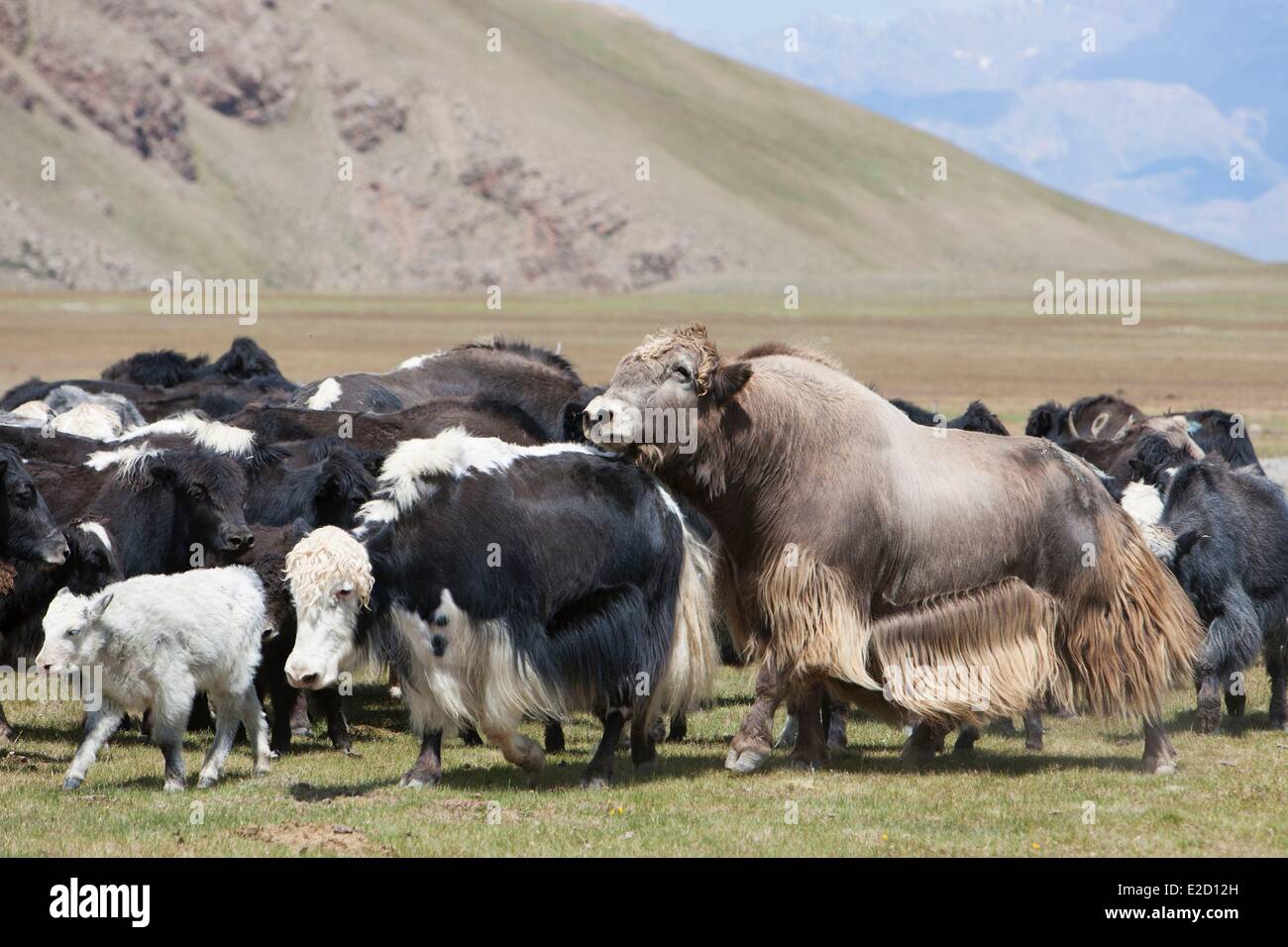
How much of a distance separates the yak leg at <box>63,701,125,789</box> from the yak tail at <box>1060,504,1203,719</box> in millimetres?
5822

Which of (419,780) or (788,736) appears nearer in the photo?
(419,780)

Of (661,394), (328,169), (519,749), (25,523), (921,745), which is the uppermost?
(328,169)

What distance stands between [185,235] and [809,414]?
131 m

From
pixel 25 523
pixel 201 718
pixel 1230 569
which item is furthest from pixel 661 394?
pixel 201 718

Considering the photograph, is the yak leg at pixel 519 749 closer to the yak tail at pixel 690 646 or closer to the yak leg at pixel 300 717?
the yak tail at pixel 690 646

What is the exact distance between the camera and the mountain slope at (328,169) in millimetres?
128125

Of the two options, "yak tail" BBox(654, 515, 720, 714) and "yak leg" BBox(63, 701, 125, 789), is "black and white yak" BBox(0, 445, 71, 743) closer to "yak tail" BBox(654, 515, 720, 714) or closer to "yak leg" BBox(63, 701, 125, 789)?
"yak leg" BBox(63, 701, 125, 789)

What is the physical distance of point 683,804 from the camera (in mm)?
8852

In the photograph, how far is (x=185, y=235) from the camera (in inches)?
5231

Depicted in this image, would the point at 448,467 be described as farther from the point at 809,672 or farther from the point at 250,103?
the point at 250,103

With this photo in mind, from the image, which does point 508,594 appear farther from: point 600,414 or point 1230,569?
point 1230,569

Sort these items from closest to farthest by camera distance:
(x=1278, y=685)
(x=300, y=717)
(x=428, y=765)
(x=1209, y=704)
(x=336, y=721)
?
(x=428, y=765), (x=336, y=721), (x=1209, y=704), (x=1278, y=685), (x=300, y=717)

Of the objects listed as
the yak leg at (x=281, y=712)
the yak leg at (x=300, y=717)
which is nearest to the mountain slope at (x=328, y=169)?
the yak leg at (x=300, y=717)

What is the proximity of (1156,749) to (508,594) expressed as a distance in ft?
13.6
